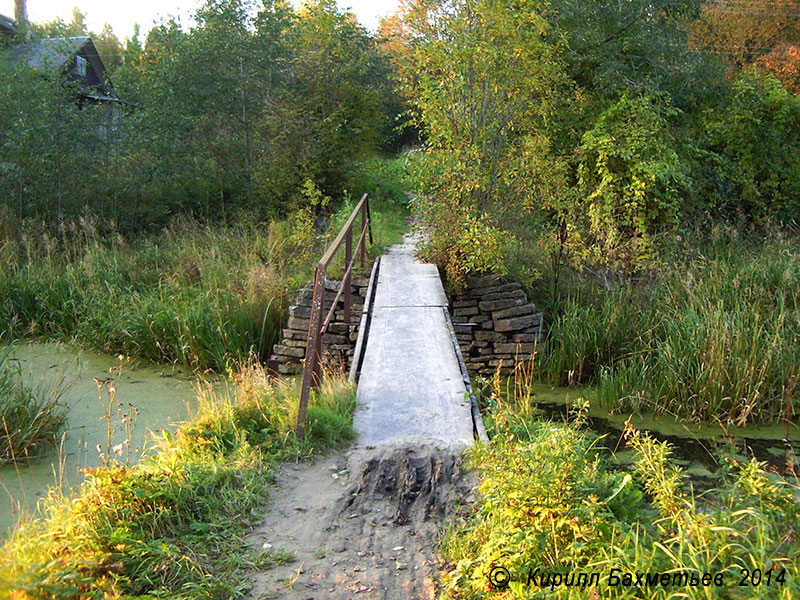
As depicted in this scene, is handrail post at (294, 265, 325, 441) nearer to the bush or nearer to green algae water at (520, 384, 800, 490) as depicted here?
the bush

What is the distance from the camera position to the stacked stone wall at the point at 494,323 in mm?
Result: 8938

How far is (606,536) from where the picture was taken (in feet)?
10.6

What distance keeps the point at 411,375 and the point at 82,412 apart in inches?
134

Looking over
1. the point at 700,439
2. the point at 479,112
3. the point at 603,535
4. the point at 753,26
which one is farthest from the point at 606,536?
the point at 753,26

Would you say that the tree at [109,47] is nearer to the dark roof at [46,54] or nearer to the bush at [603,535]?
the dark roof at [46,54]

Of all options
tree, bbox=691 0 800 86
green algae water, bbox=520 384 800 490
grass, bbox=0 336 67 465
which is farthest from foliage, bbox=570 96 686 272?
tree, bbox=691 0 800 86

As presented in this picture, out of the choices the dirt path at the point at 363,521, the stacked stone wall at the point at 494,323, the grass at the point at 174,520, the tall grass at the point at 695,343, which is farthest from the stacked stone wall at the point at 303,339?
the dirt path at the point at 363,521

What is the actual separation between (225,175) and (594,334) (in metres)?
9.27

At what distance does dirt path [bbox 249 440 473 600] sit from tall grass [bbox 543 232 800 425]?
353 cm

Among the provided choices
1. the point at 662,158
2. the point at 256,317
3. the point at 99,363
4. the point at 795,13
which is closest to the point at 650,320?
the point at 662,158

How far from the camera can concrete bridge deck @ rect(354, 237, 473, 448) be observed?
4949 mm

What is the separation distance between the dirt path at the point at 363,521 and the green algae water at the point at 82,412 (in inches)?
52.2

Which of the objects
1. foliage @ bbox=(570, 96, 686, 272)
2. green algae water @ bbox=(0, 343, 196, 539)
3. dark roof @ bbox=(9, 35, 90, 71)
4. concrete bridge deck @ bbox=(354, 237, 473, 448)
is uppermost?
dark roof @ bbox=(9, 35, 90, 71)

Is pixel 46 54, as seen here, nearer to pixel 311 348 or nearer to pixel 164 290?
pixel 164 290
